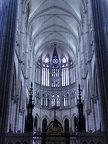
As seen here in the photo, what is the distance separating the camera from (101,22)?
77.8 ft

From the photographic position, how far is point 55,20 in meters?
44.1

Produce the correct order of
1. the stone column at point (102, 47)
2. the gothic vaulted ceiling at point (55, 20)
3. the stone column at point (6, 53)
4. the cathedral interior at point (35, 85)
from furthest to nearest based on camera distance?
1. the gothic vaulted ceiling at point (55, 20)
2. the stone column at point (102, 47)
3. the stone column at point (6, 53)
4. the cathedral interior at point (35, 85)

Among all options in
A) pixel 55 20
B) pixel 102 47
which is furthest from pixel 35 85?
pixel 102 47

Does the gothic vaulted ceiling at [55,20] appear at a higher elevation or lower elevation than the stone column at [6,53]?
higher

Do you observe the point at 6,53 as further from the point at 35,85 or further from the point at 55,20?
the point at 35,85

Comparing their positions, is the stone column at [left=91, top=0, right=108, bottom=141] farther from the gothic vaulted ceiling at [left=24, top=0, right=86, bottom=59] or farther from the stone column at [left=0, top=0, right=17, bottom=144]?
the gothic vaulted ceiling at [left=24, top=0, right=86, bottom=59]

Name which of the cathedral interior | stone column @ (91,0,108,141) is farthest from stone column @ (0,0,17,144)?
stone column @ (91,0,108,141)

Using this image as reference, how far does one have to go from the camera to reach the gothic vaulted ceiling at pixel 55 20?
37.6 m

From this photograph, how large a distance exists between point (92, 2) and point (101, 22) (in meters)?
2.99

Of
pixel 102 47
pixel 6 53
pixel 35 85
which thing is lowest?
pixel 6 53

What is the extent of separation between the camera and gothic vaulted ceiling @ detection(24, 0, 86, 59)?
37.6m

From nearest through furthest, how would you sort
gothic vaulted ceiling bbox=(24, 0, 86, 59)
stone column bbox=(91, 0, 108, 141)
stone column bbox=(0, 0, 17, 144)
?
1. stone column bbox=(0, 0, 17, 144)
2. stone column bbox=(91, 0, 108, 141)
3. gothic vaulted ceiling bbox=(24, 0, 86, 59)

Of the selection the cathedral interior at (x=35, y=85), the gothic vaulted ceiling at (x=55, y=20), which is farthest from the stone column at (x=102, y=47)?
the gothic vaulted ceiling at (x=55, y=20)

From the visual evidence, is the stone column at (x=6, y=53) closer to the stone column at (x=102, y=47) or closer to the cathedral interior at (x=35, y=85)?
the cathedral interior at (x=35, y=85)
